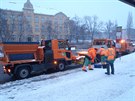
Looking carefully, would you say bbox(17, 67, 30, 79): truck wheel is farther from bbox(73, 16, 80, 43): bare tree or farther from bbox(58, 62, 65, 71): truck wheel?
bbox(73, 16, 80, 43): bare tree

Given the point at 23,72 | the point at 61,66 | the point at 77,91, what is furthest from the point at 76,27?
the point at 77,91

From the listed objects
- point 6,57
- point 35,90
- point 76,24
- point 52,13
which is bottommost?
point 35,90

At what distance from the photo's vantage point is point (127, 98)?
7191 mm

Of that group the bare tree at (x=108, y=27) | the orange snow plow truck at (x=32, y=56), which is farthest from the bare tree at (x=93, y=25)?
the orange snow plow truck at (x=32, y=56)

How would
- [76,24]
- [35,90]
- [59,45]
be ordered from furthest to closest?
[76,24]
[59,45]
[35,90]

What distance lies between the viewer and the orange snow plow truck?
12.4 m

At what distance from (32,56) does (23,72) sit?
1.30 metres

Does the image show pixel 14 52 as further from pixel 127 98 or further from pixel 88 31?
pixel 88 31

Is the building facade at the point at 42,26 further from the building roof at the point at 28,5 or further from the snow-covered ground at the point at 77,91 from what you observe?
the snow-covered ground at the point at 77,91

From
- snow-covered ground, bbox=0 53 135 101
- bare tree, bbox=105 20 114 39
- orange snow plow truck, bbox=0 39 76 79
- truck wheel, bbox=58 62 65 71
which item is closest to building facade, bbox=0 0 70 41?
bare tree, bbox=105 20 114 39

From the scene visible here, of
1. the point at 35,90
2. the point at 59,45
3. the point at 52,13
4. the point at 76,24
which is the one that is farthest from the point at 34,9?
the point at 35,90

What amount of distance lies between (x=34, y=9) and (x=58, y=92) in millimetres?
78317

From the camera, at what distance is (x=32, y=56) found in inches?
536

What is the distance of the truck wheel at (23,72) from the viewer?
12606mm
